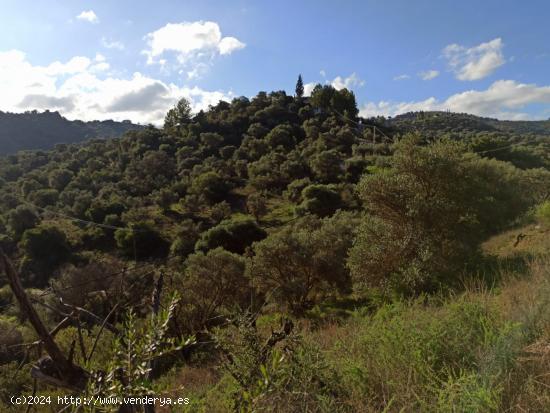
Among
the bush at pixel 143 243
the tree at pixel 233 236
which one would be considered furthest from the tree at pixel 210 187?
the tree at pixel 233 236

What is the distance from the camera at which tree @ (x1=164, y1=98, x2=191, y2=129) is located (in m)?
77.7

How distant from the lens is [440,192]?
565 inches

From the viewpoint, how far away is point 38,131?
366 feet

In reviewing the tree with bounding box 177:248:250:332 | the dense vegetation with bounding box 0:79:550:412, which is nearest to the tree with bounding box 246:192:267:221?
the dense vegetation with bounding box 0:79:550:412

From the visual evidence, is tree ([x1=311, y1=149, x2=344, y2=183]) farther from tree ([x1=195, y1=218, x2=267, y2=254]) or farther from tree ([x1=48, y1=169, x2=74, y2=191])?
tree ([x1=48, y1=169, x2=74, y2=191])

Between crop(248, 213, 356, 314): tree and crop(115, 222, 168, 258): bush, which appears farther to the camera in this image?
crop(115, 222, 168, 258): bush

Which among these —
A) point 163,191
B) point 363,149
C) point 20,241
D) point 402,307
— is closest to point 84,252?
point 20,241

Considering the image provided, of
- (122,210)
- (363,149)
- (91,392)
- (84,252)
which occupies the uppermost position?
(363,149)

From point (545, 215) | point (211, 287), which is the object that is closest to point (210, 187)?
point (211, 287)

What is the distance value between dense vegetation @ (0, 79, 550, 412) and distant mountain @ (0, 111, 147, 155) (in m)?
45.3

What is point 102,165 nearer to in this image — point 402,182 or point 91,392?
point 402,182

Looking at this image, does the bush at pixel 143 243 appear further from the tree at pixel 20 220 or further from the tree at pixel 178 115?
the tree at pixel 178 115

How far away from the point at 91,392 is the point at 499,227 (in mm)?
23348

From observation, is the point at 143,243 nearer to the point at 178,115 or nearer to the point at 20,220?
the point at 20,220
